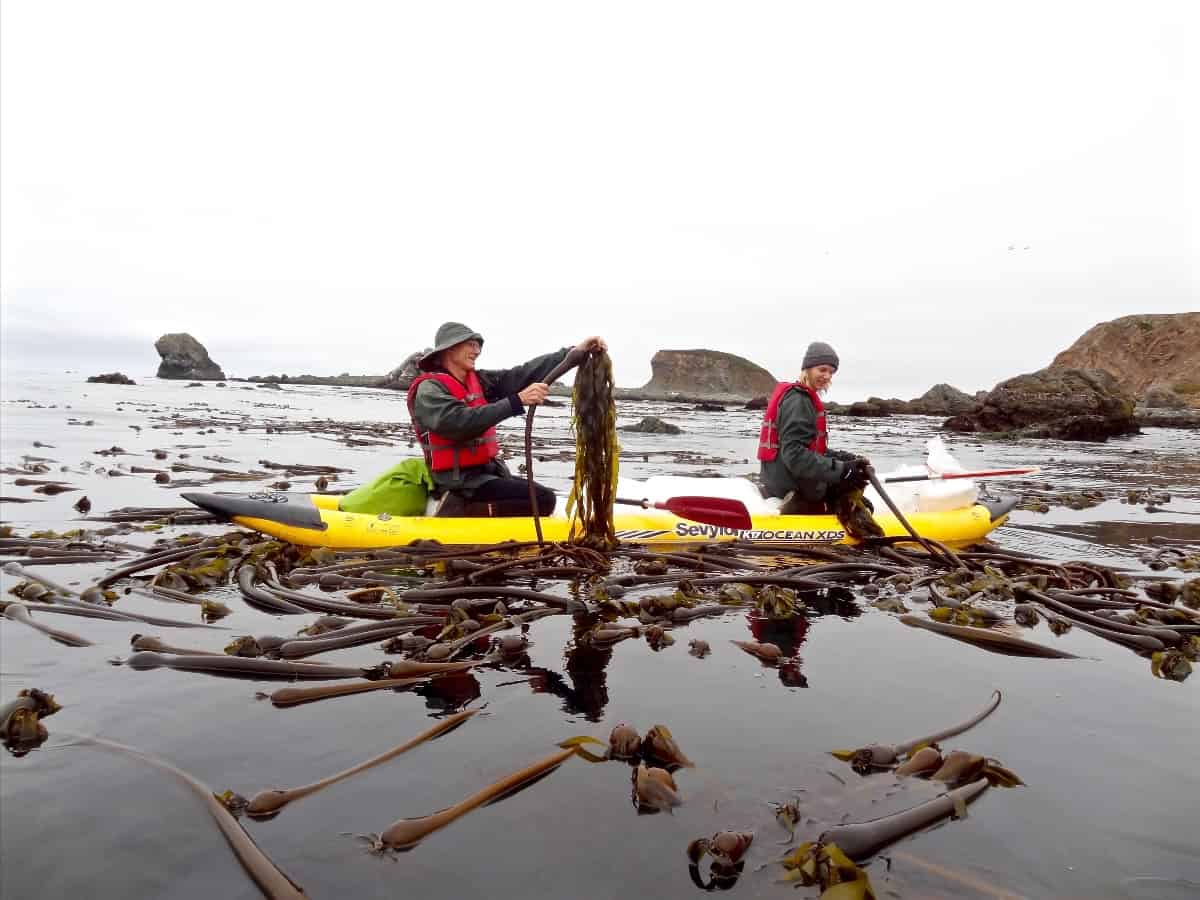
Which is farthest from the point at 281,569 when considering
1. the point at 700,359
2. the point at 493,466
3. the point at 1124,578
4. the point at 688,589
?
the point at 700,359

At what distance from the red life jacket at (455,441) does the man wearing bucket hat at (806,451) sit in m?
2.89

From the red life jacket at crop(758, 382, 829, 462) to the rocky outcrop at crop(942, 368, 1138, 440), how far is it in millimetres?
28133

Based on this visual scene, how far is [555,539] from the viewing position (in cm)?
740

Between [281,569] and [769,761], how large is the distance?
493 cm

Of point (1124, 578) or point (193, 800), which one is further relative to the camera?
point (1124, 578)

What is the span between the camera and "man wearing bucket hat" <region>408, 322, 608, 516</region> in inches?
269

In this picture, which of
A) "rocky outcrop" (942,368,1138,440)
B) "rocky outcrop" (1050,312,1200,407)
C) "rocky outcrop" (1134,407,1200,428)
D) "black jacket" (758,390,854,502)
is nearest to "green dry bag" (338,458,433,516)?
"black jacket" (758,390,854,502)

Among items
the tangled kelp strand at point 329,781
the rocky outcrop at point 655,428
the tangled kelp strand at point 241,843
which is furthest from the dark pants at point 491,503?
the rocky outcrop at point 655,428

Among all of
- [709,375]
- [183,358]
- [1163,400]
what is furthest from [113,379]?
[1163,400]

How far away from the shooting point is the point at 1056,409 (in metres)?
32.5

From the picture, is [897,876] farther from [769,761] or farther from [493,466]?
[493,466]

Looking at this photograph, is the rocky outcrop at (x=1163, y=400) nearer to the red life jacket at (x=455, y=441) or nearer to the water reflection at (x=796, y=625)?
the water reflection at (x=796, y=625)

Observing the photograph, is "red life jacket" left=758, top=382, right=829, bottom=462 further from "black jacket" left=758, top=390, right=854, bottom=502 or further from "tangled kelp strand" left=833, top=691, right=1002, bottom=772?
"tangled kelp strand" left=833, top=691, right=1002, bottom=772

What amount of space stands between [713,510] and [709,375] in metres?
98.8
